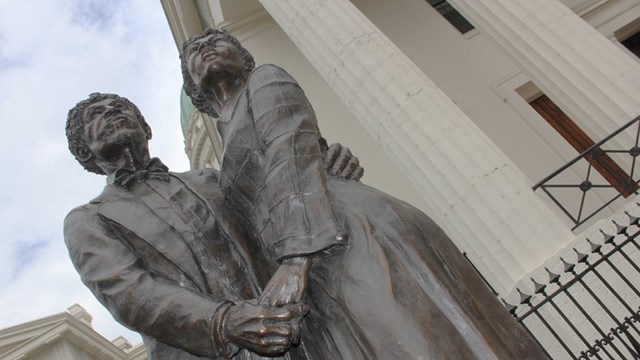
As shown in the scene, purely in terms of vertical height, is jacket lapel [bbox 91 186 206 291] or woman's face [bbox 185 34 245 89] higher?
woman's face [bbox 185 34 245 89]

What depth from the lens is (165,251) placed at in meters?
2.11

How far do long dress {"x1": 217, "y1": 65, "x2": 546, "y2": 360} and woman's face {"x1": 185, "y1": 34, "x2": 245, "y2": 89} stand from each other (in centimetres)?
34

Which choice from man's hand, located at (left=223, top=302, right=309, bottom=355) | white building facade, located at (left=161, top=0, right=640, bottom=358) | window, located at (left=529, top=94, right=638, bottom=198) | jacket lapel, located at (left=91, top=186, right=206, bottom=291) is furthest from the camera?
window, located at (left=529, top=94, right=638, bottom=198)

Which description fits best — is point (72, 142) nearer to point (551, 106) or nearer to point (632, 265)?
point (632, 265)

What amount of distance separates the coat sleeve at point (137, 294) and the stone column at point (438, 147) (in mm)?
4402

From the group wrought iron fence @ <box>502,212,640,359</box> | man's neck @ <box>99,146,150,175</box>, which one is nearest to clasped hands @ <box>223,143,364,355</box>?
man's neck @ <box>99,146,150,175</box>

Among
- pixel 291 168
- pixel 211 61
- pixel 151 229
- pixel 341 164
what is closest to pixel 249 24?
pixel 211 61

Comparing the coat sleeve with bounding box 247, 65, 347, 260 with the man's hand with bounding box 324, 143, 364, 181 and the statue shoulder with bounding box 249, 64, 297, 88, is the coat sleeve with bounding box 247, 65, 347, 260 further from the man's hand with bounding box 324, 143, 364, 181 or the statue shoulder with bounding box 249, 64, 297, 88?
the man's hand with bounding box 324, 143, 364, 181

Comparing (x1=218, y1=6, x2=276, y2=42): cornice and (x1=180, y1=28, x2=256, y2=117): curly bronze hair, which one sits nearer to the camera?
(x1=180, y1=28, x2=256, y2=117): curly bronze hair

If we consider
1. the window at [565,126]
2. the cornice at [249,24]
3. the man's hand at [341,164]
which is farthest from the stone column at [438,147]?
the window at [565,126]

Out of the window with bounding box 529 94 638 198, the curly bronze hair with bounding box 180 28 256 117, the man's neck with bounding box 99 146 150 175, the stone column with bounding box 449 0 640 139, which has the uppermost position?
the window with bounding box 529 94 638 198

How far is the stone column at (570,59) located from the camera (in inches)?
267

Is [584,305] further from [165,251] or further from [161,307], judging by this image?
[161,307]

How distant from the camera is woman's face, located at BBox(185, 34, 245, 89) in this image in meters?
2.51
